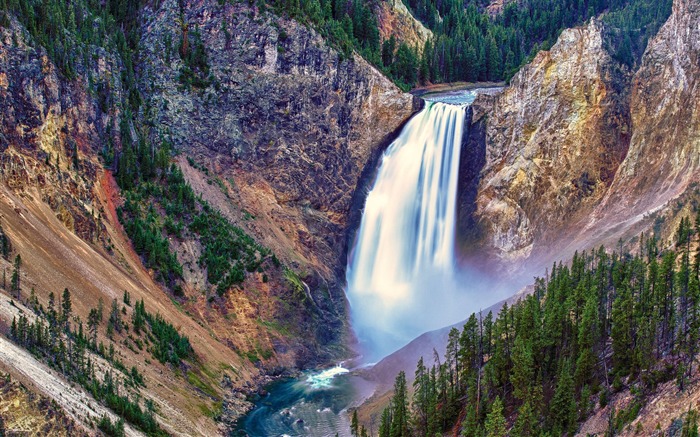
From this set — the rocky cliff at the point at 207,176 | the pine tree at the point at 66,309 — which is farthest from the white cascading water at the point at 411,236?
the pine tree at the point at 66,309

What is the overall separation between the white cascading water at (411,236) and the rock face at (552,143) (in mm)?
4491

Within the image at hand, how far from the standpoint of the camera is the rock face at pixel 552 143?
324ft

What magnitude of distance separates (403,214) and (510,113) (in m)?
18.6

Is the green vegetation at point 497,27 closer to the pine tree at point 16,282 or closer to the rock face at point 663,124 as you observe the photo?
the rock face at point 663,124

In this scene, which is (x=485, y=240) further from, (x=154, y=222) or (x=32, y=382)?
(x=32, y=382)

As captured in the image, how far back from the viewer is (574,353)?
6197 centimetres

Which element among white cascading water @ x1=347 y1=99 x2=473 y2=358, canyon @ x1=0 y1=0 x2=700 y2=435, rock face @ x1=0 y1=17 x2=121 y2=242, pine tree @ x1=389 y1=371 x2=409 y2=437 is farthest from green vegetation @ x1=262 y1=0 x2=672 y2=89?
pine tree @ x1=389 y1=371 x2=409 y2=437

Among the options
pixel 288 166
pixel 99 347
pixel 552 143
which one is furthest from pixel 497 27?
pixel 99 347

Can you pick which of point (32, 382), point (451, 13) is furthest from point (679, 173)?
point (451, 13)

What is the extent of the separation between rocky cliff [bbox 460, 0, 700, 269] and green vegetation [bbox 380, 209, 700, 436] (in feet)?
60.9

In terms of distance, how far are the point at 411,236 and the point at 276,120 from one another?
2250cm

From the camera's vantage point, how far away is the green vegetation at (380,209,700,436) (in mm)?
55906

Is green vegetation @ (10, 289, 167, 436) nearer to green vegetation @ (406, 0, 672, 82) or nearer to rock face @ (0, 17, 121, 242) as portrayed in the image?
rock face @ (0, 17, 121, 242)

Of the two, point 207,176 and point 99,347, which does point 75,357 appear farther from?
point 207,176
